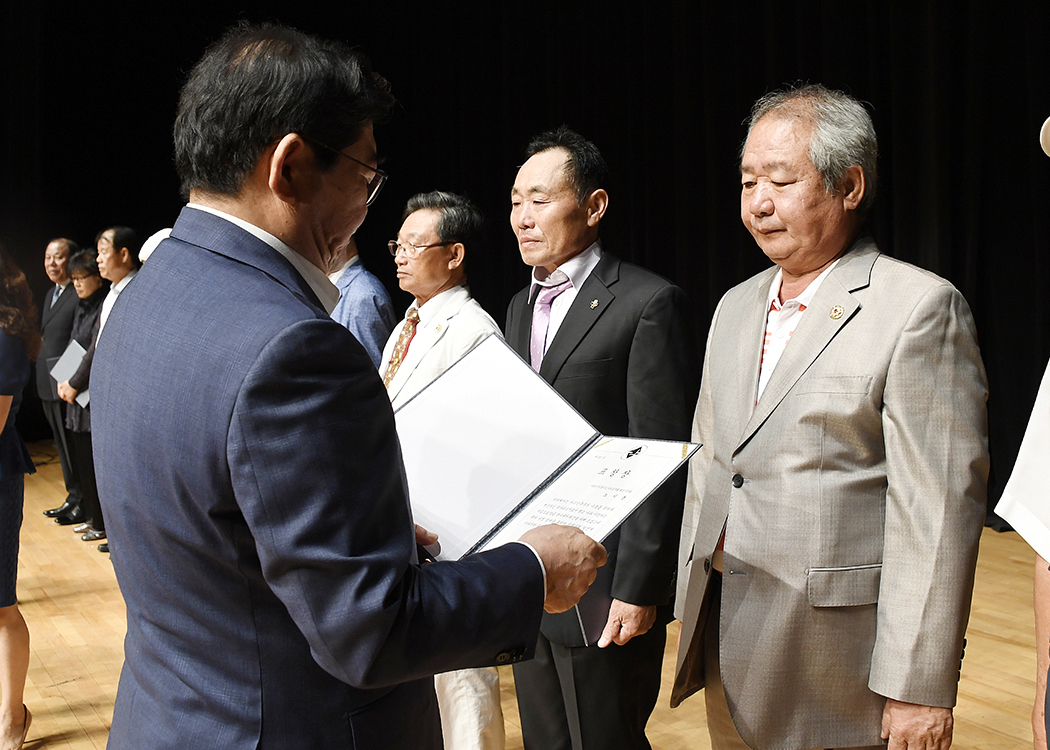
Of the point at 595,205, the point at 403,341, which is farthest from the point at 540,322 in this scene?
the point at 403,341

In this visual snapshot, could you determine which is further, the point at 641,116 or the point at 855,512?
the point at 641,116

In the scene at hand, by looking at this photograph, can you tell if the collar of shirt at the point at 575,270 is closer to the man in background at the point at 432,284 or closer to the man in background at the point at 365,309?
the man in background at the point at 432,284

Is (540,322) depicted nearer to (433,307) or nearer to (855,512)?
(433,307)

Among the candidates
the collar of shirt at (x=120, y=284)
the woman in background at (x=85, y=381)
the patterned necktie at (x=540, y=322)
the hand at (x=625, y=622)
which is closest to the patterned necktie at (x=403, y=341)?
the patterned necktie at (x=540, y=322)

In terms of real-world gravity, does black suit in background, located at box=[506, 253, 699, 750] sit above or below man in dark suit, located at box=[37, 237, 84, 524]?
above

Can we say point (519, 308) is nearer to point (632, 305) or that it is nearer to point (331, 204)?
point (632, 305)

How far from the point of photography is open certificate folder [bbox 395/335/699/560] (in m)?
1.05

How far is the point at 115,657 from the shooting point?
10.7ft

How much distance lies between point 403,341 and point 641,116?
4.57 metres

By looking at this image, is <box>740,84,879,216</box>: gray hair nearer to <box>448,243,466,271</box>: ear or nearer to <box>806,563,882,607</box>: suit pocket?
<box>806,563,882,607</box>: suit pocket

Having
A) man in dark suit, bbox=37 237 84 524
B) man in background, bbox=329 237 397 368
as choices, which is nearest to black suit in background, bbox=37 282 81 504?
man in dark suit, bbox=37 237 84 524

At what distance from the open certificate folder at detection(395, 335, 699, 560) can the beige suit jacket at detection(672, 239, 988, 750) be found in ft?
1.25

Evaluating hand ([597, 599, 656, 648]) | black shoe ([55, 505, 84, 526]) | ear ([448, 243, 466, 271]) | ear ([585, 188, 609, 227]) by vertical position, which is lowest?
black shoe ([55, 505, 84, 526])

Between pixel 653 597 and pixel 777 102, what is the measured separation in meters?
0.97
